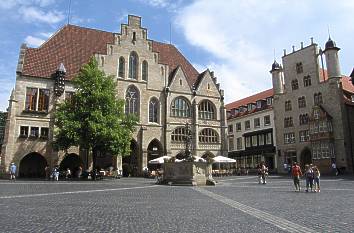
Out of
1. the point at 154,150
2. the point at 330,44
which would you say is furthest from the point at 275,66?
the point at 154,150

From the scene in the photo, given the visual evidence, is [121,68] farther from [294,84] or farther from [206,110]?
[294,84]

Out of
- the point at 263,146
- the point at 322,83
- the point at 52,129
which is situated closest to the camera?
the point at 52,129

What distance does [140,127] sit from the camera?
Result: 1895 inches

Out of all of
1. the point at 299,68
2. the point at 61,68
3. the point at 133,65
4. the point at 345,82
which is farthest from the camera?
the point at 299,68

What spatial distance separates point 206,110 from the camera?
178 ft

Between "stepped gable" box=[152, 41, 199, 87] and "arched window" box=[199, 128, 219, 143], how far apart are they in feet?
25.8

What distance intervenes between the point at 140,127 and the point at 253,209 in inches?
1445

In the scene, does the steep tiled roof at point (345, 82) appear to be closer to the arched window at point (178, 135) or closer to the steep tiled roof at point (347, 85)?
the steep tiled roof at point (347, 85)

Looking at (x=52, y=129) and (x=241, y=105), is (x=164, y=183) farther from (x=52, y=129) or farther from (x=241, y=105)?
(x=241, y=105)

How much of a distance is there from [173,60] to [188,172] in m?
32.5

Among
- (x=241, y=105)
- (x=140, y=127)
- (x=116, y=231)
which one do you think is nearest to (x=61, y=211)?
(x=116, y=231)

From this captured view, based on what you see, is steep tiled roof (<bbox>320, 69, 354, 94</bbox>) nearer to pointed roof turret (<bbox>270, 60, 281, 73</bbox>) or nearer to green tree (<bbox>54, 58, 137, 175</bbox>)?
pointed roof turret (<bbox>270, 60, 281, 73</bbox>)

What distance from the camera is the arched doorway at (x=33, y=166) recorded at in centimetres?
4222

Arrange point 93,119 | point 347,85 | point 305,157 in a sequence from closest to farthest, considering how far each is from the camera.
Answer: point 93,119 → point 305,157 → point 347,85
